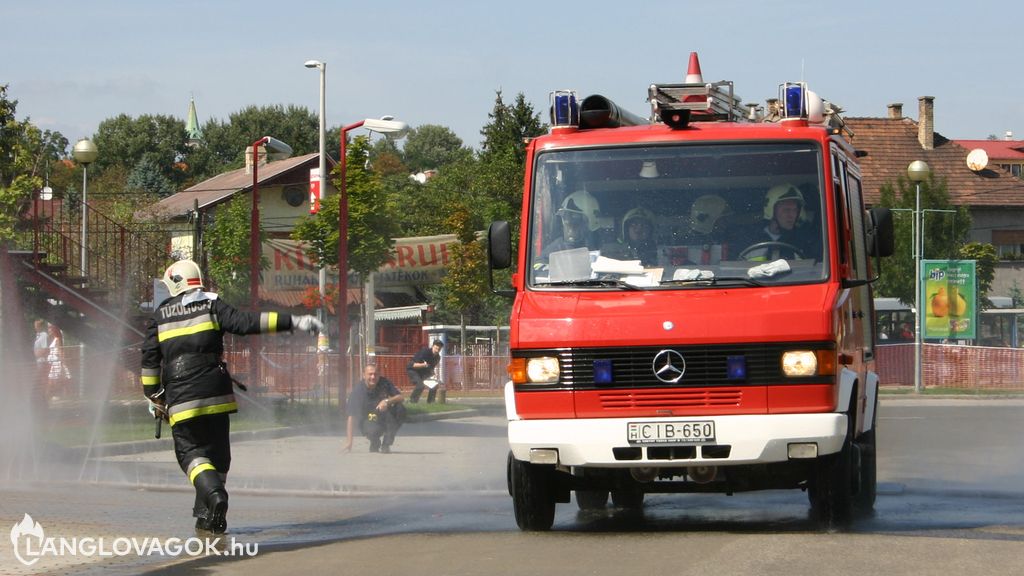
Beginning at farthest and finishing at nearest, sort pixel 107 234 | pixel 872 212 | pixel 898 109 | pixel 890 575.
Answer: pixel 898 109, pixel 107 234, pixel 872 212, pixel 890 575

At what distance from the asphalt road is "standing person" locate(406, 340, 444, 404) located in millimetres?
12579

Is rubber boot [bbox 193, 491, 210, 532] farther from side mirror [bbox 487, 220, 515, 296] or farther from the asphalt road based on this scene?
side mirror [bbox 487, 220, 515, 296]

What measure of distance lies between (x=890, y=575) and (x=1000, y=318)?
49.9m

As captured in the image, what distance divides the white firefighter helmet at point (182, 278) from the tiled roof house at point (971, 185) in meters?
57.0

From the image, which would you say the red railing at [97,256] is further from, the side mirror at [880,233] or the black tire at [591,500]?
the side mirror at [880,233]

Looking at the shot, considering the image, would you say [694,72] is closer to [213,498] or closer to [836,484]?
[836,484]

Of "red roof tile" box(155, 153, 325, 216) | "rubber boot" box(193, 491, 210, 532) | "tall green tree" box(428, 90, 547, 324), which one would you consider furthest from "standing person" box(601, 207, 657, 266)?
"red roof tile" box(155, 153, 325, 216)

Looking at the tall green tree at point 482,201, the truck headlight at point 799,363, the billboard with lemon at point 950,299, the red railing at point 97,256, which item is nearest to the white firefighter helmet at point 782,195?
the truck headlight at point 799,363

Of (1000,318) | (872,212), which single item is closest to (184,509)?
(872,212)

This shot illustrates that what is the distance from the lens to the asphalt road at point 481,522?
25.8 ft

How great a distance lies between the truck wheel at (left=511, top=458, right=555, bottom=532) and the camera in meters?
9.47

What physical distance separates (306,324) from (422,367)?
22285 millimetres

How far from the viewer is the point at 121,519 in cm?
1073

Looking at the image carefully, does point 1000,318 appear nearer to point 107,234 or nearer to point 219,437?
point 107,234
